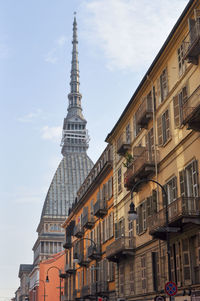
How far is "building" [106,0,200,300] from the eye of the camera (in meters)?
26.8

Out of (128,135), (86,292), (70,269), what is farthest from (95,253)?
(70,269)

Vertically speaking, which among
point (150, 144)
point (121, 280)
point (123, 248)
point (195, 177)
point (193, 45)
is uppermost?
point (193, 45)

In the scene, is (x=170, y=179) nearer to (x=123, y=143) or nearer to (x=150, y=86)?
(x=150, y=86)

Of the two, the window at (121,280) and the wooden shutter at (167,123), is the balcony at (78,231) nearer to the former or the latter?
the window at (121,280)

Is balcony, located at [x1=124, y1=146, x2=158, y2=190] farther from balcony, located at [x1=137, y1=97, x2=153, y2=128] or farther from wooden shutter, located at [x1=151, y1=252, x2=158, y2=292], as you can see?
wooden shutter, located at [x1=151, y1=252, x2=158, y2=292]

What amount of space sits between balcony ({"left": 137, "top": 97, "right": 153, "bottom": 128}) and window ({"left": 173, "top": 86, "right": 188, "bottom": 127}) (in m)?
4.53

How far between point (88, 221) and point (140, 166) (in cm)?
→ 2465

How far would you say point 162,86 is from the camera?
33625 mm

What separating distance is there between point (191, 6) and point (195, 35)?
2.02 meters

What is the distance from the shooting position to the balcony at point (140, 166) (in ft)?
111

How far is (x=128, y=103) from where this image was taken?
4091 cm

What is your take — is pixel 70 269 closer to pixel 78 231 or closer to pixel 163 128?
pixel 78 231

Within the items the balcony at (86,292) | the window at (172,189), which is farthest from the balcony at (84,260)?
A: the window at (172,189)

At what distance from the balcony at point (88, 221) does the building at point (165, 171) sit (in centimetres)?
1326
